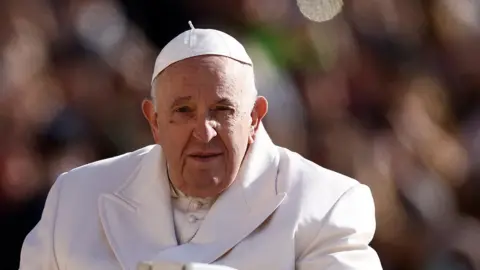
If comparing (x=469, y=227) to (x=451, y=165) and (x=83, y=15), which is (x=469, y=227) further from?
(x=83, y=15)

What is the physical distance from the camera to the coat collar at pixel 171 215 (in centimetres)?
199

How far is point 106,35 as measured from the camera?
310 centimetres

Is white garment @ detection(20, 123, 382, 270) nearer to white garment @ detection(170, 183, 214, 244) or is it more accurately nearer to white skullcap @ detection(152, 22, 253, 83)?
white garment @ detection(170, 183, 214, 244)

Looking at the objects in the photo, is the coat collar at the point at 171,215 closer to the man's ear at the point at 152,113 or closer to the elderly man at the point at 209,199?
the elderly man at the point at 209,199

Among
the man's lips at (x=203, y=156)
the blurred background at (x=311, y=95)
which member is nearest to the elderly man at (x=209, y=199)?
A: the man's lips at (x=203, y=156)

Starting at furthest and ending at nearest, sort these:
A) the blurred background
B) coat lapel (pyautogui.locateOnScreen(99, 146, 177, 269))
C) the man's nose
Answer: the blurred background, coat lapel (pyautogui.locateOnScreen(99, 146, 177, 269)), the man's nose

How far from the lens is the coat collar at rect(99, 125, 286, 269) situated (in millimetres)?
1994

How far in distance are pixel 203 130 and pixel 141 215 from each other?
1.03 ft

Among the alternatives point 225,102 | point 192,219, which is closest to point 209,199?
point 192,219

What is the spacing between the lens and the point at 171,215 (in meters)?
2.07

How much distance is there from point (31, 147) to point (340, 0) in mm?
1260

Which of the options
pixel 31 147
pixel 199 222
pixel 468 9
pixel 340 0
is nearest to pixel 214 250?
pixel 199 222

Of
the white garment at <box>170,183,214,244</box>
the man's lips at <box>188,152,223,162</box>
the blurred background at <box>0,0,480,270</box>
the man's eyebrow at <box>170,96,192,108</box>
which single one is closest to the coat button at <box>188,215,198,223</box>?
the white garment at <box>170,183,214,244</box>

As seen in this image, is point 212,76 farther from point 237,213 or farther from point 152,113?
point 237,213
